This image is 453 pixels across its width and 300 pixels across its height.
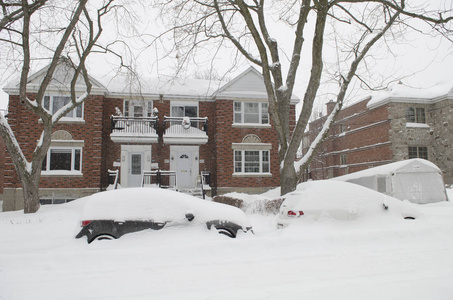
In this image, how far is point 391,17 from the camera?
12.2m

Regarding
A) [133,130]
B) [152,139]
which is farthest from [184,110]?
[133,130]

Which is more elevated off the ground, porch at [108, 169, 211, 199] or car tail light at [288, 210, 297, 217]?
porch at [108, 169, 211, 199]

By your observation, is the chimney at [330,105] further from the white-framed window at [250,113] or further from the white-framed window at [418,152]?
the white-framed window at [250,113]

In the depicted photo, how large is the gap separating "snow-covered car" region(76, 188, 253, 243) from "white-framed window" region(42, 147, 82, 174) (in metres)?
12.8

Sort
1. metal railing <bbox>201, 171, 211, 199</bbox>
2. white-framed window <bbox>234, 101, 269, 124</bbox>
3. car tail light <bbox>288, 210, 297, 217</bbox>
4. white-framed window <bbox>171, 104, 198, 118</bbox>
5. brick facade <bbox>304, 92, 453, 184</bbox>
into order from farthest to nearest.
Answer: brick facade <bbox>304, 92, 453, 184</bbox> < white-framed window <bbox>171, 104, 198, 118</bbox> < white-framed window <bbox>234, 101, 269, 124</bbox> < metal railing <bbox>201, 171, 211, 199</bbox> < car tail light <bbox>288, 210, 297, 217</bbox>

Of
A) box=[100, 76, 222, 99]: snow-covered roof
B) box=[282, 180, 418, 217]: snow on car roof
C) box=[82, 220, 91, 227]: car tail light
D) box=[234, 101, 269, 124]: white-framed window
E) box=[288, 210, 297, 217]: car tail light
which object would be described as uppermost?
box=[100, 76, 222, 99]: snow-covered roof

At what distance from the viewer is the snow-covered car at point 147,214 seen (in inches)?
231

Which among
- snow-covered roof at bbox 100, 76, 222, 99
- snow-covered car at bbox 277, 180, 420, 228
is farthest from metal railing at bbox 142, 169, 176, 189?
snow-covered car at bbox 277, 180, 420, 228

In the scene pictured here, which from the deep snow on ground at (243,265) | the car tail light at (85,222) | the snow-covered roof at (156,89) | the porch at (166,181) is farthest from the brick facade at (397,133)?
the car tail light at (85,222)

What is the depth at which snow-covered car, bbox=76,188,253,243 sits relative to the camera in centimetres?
588

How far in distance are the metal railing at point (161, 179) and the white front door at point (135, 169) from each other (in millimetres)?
686

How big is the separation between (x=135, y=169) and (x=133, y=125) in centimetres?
268

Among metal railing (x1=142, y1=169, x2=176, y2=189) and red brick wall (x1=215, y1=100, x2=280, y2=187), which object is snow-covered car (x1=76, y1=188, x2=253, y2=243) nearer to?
metal railing (x1=142, y1=169, x2=176, y2=189)

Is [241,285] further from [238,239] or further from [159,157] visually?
[159,157]
